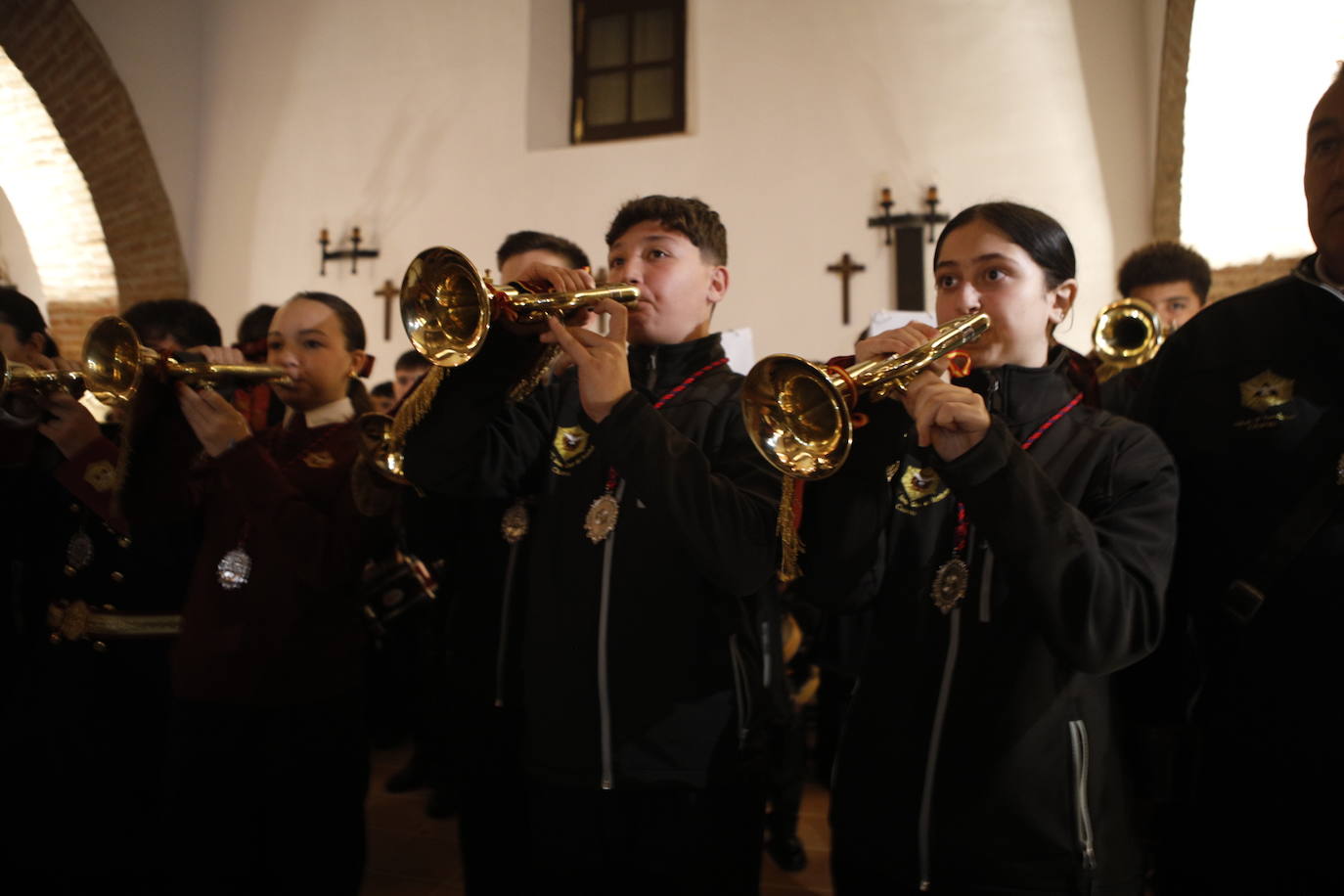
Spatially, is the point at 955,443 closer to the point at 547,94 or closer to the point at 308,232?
the point at 547,94

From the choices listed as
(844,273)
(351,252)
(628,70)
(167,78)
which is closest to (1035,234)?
(844,273)

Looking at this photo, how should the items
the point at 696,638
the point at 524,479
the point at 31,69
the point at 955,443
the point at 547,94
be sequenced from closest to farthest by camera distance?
the point at 955,443 < the point at 696,638 < the point at 524,479 < the point at 31,69 < the point at 547,94

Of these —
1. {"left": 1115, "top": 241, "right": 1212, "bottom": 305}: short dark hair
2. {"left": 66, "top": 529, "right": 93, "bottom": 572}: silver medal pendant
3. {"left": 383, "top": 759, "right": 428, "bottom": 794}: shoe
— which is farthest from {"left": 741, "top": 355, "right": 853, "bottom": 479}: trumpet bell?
{"left": 383, "top": 759, "right": 428, "bottom": 794}: shoe

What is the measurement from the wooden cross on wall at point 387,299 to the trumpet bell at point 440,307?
18.4ft

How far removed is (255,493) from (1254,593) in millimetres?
2227

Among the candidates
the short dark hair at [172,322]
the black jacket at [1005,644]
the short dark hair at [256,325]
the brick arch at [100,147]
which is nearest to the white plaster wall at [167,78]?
the brick arch at [100,147]

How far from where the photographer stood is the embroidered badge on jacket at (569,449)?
2119mm

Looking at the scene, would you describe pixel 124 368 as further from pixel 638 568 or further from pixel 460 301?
pixel 638 568

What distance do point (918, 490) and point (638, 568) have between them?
0.58m

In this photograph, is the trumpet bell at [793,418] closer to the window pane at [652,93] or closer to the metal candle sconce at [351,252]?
the window pane at [652,93]

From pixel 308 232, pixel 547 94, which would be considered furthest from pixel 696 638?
pixel 308 232

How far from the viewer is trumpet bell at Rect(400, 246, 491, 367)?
2.04 m

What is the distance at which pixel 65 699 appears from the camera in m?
2.72

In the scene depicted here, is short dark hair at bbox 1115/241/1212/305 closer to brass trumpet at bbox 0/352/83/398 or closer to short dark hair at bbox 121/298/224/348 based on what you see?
short dark hair at bbox 121/298/224/348
